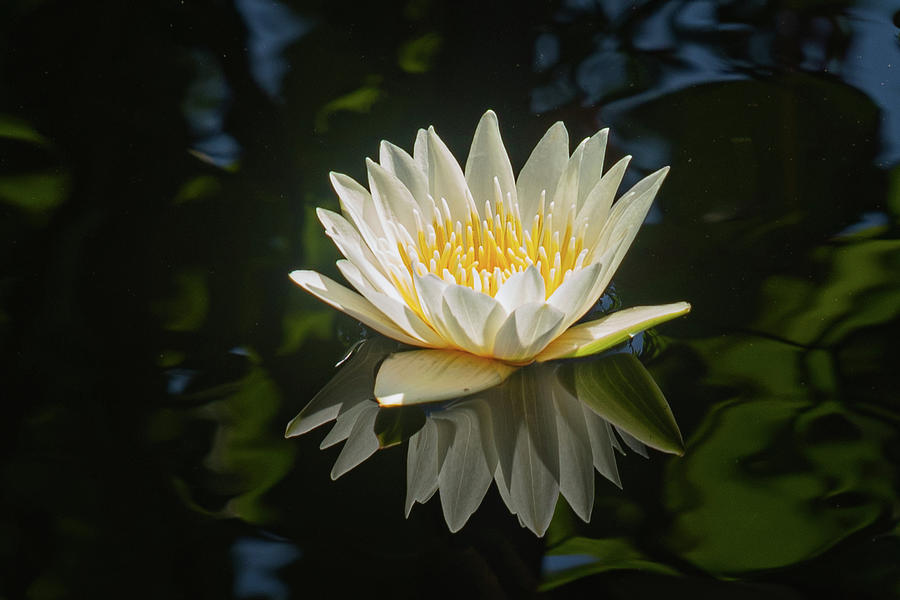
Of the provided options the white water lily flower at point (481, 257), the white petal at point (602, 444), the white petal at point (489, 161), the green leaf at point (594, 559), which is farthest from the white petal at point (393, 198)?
the green leaf at point (594, 559)

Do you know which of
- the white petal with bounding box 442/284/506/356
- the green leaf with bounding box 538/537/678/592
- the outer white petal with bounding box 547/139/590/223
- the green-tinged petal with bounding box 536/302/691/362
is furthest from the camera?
the outer white petal with bounding box 547/139/590/223

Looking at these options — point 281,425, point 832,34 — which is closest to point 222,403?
point 281,425

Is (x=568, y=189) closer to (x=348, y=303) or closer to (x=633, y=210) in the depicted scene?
(x=633, y=210)

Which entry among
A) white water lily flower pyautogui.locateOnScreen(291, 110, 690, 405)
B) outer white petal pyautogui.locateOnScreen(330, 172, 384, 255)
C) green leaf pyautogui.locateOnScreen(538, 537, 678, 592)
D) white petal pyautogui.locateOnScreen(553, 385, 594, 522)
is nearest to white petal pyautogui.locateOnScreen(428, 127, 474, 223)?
white water lily flower pyautogui.locateOnScreen(291, 110, 690, 405)

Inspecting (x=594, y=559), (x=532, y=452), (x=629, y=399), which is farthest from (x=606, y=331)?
(x=594, y=559)

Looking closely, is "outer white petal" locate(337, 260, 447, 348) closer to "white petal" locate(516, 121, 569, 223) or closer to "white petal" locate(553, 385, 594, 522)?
"white petal" locate(553, 385, 594, 522)
